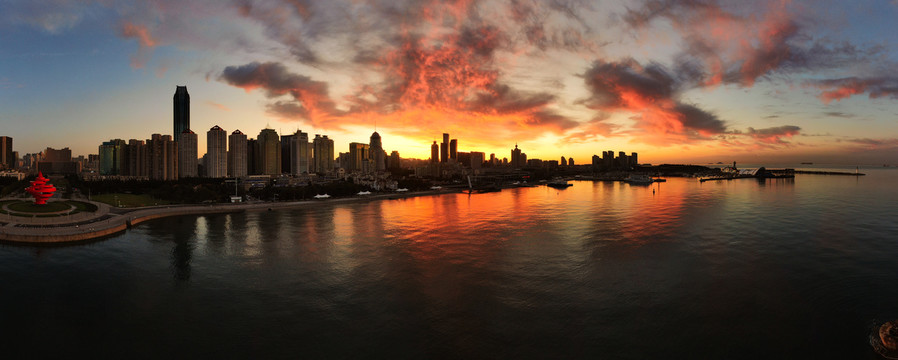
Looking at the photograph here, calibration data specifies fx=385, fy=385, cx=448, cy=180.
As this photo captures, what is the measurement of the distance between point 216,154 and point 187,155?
12.3 m

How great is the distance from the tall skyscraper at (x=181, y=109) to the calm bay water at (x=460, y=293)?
170851 mm

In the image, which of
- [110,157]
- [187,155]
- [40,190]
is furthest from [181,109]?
[40,190]

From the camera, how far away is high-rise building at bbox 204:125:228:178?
167750mm

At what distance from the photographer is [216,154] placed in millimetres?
168500

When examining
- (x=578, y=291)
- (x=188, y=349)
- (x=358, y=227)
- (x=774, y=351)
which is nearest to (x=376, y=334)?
(x=188, y=349)

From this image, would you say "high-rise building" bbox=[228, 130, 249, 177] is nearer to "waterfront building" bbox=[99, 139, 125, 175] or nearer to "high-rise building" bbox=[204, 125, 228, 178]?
"high-rise building" bbox=[204, 125, 228, 178]

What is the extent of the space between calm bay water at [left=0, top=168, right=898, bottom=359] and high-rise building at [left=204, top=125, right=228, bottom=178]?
131575 millimetres

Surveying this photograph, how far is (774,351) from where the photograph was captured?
19406 millimetres

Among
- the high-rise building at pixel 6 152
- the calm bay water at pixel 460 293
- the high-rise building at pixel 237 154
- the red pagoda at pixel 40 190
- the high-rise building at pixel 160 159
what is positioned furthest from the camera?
the high-rise building at pixel 6 152

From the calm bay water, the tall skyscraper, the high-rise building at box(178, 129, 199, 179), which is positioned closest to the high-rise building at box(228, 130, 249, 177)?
the high-rise building at box(178, 129, 199, 179)

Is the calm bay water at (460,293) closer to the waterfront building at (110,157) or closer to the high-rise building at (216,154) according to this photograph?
the high-rise building at (216,154)

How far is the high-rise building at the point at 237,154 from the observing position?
172 metres

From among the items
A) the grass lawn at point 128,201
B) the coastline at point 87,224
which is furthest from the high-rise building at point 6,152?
the coastline at point 87,224

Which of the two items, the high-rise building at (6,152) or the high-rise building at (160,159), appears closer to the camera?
the high-rise building at (160,159)
